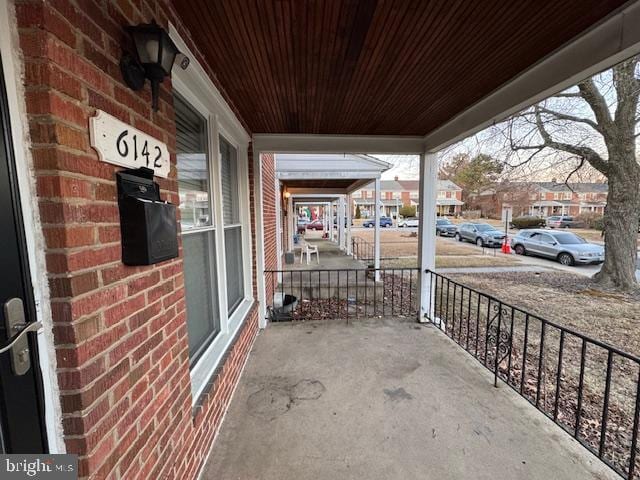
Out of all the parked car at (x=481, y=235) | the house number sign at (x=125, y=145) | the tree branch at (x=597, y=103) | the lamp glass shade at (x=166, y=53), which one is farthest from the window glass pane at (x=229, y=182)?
the parked car at (x=481, y=235)

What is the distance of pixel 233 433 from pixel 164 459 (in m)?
0.80

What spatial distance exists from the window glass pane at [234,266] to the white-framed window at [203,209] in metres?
0.04

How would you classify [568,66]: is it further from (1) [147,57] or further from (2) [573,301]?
(2) [573,301]

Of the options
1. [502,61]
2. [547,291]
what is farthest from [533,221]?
[502,61]

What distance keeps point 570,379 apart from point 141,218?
14.2 ft

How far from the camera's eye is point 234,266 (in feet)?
10.4

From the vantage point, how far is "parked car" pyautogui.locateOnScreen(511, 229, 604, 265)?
962cm

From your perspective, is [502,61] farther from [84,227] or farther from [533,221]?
[533,221]

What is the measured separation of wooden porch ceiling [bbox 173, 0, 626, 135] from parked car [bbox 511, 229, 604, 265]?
1042 centimetres

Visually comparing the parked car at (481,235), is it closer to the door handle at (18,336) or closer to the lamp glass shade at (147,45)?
the lamp glass shade at (147,45)

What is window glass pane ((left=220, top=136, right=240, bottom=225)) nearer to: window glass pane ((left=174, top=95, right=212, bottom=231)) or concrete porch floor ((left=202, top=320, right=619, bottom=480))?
window glass pane ((left=174, top=95, right=212, bottom=231))

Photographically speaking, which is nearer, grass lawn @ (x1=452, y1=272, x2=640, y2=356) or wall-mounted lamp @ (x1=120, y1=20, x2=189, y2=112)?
wall-mounted lamp @ (x1=120, y1=20, x2=189, y2=112)

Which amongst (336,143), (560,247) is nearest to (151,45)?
(336,143)

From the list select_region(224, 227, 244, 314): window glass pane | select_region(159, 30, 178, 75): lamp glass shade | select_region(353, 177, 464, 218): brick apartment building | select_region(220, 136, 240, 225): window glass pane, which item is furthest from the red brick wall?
select_region(353, 177, 464, 218): brick apartment building
